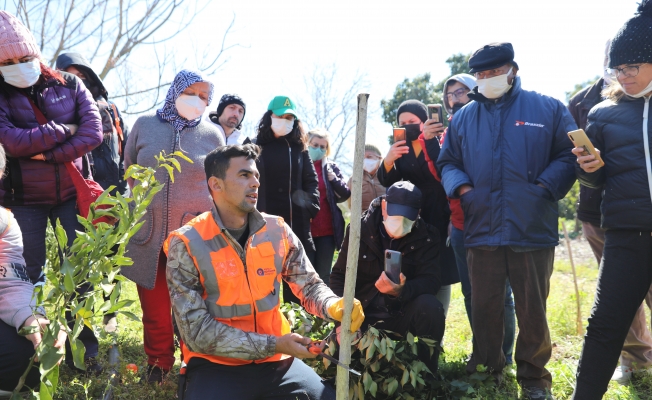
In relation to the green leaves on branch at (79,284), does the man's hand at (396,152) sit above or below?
above

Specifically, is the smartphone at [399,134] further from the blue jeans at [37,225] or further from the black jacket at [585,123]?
the blue jeans at [37,225]

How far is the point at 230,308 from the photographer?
10.4 feet

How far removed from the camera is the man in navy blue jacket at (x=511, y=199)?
3.84m

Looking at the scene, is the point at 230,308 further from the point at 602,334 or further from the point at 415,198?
the point at 602,334

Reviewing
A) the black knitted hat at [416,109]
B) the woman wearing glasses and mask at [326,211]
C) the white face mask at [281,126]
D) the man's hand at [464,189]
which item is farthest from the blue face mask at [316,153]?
the man's hand at [464,189]

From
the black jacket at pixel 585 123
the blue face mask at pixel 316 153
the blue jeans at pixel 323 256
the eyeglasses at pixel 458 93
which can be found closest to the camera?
the black jacket at pixel 585 123

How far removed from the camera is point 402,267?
14.0 ft

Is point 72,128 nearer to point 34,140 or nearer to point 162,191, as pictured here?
point 34,140

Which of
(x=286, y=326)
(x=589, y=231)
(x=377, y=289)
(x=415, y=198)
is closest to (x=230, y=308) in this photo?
(x=286, y=326)

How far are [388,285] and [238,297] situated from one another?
1.17m

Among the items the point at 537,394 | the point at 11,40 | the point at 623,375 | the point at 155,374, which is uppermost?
the point at 11,40

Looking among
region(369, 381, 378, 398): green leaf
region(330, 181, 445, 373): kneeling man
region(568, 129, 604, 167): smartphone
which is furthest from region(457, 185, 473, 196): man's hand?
region(369, 381, 378, 398): green leaf

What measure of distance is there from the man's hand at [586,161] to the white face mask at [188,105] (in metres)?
2.55

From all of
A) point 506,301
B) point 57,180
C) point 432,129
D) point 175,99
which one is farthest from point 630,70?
point 57,180
